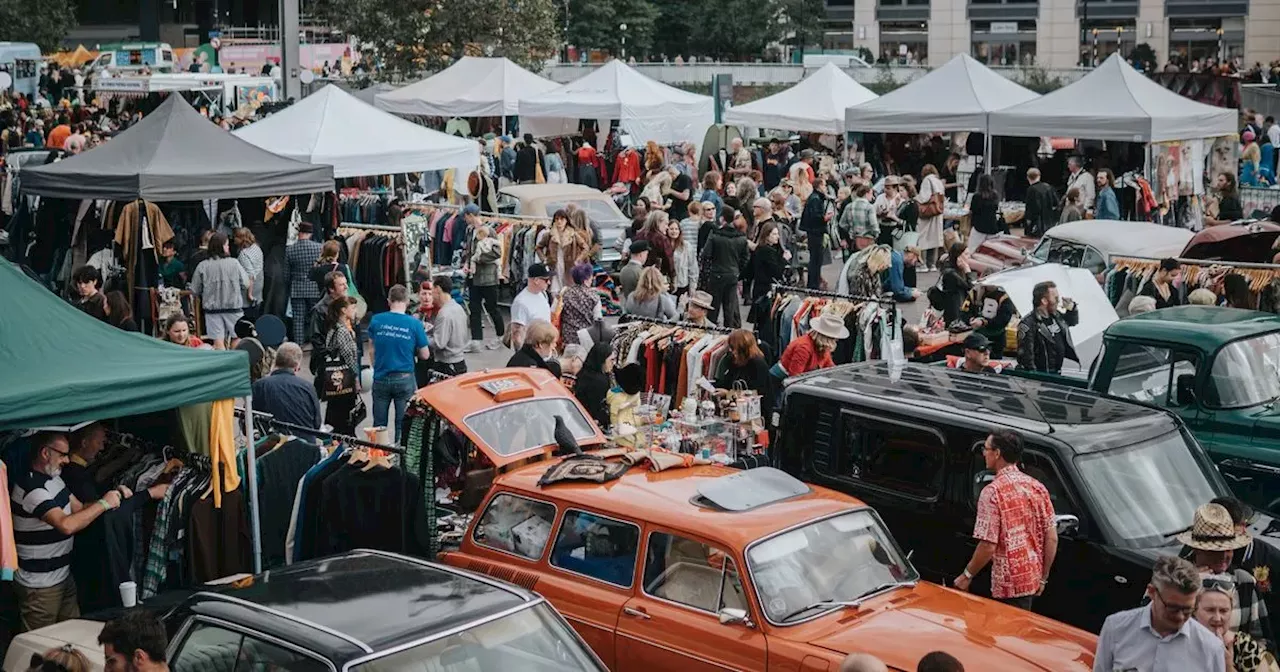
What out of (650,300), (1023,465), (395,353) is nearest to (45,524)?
(395,353)

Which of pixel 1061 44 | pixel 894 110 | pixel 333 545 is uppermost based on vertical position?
pixel 1061 44

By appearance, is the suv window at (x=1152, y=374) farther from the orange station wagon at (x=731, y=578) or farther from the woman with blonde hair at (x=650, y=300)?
the woman with blonde hair at (x=650, y=300)

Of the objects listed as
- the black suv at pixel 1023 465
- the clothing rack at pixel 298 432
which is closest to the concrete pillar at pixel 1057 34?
the black suv at pixel 1023 465

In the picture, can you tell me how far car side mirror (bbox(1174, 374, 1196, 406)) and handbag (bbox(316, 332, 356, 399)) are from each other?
6.52 m

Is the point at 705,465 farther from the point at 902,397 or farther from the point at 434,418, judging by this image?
the point at 434,418

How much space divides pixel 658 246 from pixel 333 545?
29.9 feet

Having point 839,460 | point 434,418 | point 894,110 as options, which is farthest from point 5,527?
point 894,110

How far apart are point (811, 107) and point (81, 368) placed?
24655mm

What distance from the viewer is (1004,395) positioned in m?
9.74

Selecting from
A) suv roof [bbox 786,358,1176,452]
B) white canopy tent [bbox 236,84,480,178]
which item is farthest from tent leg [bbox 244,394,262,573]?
white canopy tent [bbox 236,84,480,178]

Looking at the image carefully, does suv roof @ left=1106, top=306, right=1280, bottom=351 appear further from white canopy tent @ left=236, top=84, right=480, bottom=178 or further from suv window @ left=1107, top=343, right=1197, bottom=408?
white canopy tent @ left=236, top=84, right=480, bottom=178

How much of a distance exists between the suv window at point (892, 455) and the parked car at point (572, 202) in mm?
12030

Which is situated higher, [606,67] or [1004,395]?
[606,67]

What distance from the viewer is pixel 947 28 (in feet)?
291
